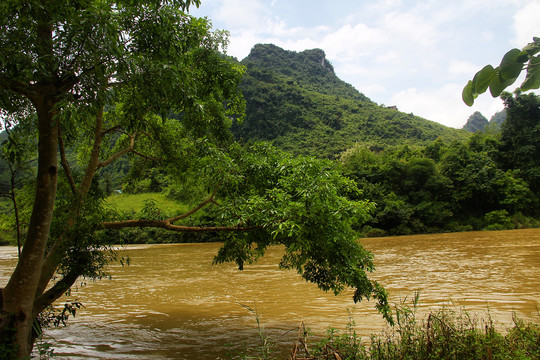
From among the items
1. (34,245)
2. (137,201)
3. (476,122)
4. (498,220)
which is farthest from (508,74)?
(476,122)

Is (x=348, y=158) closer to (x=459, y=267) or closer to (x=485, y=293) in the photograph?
(x=459, y=267)

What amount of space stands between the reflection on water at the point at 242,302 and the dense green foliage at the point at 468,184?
17.2 meters

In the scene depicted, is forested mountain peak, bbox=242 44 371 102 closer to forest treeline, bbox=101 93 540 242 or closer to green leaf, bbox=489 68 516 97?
forest treeline, bbox=101 93 540 242

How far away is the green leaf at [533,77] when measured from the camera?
0.86 metres

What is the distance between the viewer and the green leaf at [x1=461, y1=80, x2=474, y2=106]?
0.98 m

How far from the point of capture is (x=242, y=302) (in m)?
9.95

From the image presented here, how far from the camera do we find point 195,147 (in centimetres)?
612

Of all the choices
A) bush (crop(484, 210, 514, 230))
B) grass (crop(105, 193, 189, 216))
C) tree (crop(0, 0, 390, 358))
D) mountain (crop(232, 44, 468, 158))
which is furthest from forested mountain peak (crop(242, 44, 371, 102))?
tree (crop(0, 0, 390, 358))

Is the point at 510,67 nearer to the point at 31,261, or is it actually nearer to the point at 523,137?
the point at 31,261

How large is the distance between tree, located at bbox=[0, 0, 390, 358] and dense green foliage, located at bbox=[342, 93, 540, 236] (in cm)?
2833

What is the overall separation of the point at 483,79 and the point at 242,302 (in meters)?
9.94

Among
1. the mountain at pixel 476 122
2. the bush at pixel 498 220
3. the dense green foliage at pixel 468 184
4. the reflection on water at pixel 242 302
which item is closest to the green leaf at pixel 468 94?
the reflection on water at pixel 242 302

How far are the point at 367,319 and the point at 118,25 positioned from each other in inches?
278

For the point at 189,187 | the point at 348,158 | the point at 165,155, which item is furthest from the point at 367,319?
the point at 348,158
